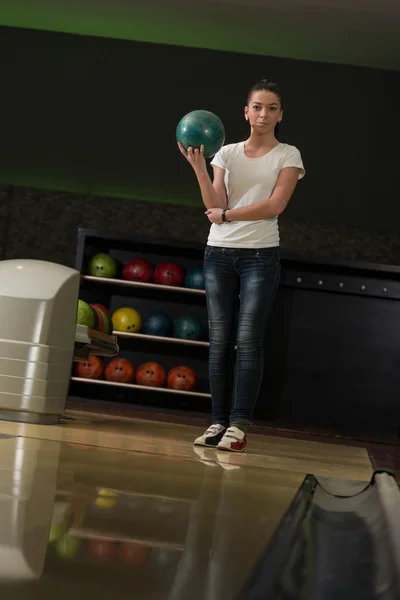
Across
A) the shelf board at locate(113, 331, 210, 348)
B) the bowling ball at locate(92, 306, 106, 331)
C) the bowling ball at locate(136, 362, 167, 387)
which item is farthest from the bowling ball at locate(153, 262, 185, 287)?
the bowling ball at locate(92, 306, 106, 331)

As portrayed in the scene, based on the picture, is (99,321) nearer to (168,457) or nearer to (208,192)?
(208,192)

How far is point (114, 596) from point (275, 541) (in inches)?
22.8

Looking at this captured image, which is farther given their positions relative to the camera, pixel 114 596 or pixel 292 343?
pixel 292 343

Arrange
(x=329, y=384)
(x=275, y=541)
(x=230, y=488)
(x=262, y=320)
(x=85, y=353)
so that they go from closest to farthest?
(x=275, y=541)
(x=230, y=488)
(x=262, y=320)
(x=85, y=353)
(x=329, y=384)

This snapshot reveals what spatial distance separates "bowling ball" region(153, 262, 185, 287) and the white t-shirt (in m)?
3.57

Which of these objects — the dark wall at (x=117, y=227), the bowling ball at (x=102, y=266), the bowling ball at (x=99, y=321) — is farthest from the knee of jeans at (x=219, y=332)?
the dark wall at (x=117, y=227)

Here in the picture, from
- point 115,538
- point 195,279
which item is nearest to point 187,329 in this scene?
point 195,279

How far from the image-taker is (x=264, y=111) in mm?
3807

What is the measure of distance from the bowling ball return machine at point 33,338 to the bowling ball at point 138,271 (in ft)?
11.1

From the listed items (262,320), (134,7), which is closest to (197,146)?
(262,320)

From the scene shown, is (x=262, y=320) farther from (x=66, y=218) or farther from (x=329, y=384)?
(x=66, y=218)

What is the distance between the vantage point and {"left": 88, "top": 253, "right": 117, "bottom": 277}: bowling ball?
7.46 m

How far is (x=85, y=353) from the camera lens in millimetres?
4527

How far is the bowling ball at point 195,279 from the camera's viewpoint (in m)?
7.44
